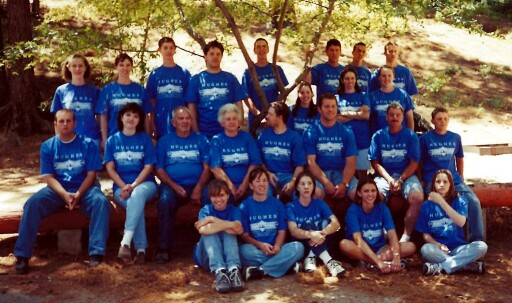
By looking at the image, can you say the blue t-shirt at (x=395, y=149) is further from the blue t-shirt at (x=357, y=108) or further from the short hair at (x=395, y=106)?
the blue t-shirt at (x=357, y=108)

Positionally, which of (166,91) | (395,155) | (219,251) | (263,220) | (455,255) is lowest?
(455,255)

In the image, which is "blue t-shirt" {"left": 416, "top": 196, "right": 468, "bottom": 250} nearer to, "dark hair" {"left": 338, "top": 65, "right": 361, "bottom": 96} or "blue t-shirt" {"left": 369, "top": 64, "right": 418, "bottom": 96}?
"dark hair" {"left": 338, "top": 65, "right": 361, "bottom": 96}

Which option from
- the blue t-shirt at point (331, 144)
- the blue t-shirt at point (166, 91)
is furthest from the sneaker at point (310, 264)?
the blue t-shirt at point (166, 91)

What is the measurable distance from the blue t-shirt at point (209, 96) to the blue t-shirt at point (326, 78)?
123 cm

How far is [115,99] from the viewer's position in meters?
6.89

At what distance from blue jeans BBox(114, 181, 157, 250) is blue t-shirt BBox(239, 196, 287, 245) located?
948mm

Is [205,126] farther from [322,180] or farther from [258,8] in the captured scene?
[258,8]

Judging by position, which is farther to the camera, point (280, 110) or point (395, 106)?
point (395, 106)

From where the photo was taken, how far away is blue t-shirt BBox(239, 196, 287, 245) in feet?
19.9

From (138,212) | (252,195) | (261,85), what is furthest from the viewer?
(261,85)

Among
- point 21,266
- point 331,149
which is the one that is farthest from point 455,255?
point 21,266

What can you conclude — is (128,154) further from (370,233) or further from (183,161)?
(370,233)

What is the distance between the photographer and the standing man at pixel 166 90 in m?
7.15

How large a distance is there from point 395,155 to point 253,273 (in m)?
2.06
